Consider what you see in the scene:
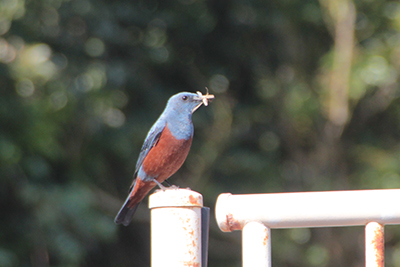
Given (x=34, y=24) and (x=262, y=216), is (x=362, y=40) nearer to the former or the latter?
(x=34, y=24)

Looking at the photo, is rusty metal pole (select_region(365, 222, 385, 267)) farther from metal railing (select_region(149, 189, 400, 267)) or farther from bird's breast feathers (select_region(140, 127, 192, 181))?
bird's breast feathers (select_region(140, 127, 192, 181))

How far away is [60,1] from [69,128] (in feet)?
4.18

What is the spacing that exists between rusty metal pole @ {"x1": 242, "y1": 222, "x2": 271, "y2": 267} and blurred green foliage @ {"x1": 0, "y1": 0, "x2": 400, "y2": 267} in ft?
12.5

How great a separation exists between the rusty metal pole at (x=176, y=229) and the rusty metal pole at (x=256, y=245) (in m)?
0.14

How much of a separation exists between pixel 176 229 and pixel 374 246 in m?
0.48

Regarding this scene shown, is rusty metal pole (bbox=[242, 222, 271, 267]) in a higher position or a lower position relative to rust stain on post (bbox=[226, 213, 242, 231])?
lower

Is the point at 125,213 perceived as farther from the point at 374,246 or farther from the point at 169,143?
the point at 374,246

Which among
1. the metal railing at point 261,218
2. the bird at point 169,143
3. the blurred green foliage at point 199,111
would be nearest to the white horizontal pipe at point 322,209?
the metal railing at point 261,218

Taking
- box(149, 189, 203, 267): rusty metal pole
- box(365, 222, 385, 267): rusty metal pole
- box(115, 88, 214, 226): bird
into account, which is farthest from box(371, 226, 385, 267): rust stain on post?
box(115, 88, 214, 226): bird

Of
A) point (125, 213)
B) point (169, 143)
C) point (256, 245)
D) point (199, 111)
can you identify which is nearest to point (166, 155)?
point (169, 143)

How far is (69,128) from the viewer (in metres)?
5.46

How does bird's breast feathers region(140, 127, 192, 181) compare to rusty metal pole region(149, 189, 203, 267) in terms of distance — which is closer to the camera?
rusty metal pole region(149, 189, 203, 267)

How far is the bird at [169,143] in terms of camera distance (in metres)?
2.79

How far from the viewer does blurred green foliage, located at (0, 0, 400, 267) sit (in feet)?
17.0
